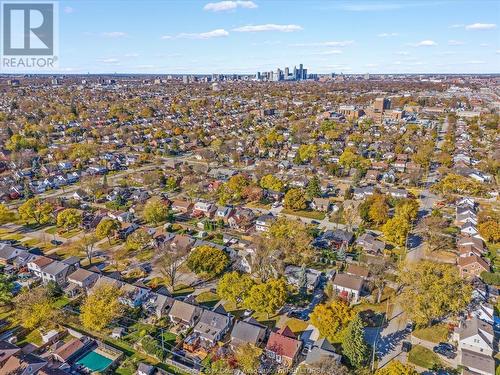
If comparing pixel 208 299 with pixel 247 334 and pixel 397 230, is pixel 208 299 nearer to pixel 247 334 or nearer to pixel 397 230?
pixel 247 334

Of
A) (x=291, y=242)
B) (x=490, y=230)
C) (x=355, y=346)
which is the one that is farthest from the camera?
(x=490, y=230)

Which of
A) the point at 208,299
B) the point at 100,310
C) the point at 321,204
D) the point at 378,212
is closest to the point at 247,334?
the point at 208,299

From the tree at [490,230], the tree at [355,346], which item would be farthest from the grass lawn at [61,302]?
the tree at [490,230]

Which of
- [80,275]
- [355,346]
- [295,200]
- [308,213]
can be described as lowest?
[80,275]

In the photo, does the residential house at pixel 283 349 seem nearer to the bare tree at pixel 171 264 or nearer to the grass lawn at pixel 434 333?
the grass lawn at pixel 434 333

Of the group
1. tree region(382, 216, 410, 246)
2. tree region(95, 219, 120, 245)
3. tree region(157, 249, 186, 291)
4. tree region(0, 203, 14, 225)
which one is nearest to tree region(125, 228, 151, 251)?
tree region(95, 219, 120, 245)

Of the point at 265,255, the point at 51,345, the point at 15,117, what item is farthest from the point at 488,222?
the point at 15,117

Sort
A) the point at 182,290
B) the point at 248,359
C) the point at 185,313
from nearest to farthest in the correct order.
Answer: the point at 248,359
the point at 185,313
the point at 182,290

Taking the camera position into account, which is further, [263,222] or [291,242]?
[263,222]
